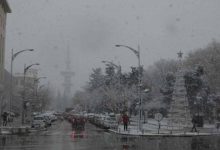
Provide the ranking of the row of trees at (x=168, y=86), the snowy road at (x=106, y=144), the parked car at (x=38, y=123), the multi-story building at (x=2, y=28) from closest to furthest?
the snowy road at (x=106, y=144) < the parked car at (x=38, y=123) < the row of trees at (x=168, y=86) < the multi-story building at (x=2, y=28)

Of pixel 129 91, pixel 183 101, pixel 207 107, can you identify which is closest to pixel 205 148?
Answer: pixel 183 101

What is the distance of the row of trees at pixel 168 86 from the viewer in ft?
237

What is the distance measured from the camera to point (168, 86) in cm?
7850

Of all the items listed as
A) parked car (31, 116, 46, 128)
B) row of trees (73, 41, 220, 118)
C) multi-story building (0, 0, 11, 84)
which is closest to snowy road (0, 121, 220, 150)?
parked car (31, 116, 46, 128)

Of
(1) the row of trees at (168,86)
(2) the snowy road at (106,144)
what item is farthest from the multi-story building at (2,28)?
(2) the snowy road at (106,144)

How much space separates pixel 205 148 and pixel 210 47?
7795cm

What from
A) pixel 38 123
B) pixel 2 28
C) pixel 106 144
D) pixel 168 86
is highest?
pixel 2 28

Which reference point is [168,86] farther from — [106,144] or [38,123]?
[106,144]

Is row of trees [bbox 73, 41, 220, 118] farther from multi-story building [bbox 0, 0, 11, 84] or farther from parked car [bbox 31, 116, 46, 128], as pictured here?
multi-story building [bbox 0, 0, 11, 84]

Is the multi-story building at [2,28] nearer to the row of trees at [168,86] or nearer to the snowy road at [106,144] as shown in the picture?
the row of trees at [168,86]

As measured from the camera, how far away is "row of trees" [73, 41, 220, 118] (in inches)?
2847

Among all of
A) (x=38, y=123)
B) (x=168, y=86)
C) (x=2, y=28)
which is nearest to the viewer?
(x=38, y=123)

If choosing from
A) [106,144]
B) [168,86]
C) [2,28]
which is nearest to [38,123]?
[168,86]

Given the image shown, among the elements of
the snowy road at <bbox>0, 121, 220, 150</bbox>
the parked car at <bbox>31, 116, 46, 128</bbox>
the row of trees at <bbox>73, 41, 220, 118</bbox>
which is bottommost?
the snowy road at <bbox>0, 121, 220, 150</bbox>
